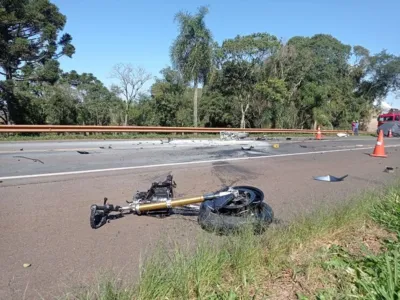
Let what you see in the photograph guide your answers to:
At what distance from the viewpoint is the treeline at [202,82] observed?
2884cm

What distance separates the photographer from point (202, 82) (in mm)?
31750

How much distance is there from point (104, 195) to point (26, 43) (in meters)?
27.3

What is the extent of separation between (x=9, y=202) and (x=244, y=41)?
1172 inches

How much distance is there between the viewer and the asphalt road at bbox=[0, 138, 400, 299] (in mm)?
3154

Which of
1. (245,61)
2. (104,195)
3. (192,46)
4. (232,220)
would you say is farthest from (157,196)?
(245,61)

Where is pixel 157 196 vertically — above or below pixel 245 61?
below

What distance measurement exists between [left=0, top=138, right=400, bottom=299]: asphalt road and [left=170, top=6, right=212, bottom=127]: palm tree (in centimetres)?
1937

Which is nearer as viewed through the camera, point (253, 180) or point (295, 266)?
point (295, 266)

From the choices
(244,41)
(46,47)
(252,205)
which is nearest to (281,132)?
(244,41)

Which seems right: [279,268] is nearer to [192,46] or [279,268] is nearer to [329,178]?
[329,178]

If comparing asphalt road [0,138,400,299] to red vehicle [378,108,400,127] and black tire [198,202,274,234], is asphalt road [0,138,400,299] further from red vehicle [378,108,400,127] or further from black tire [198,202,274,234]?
red vehicle [378,108,400,127]

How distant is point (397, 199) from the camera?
15.8 feet

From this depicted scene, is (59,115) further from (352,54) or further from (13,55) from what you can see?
(352,54)

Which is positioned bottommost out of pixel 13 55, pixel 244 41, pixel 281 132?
pixel 281 132
